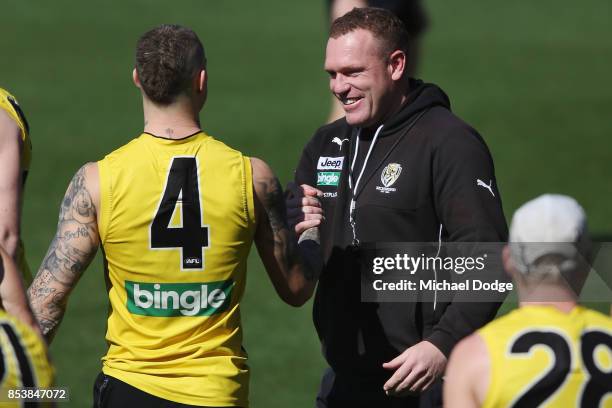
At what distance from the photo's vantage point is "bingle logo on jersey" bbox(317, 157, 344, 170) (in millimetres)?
5664

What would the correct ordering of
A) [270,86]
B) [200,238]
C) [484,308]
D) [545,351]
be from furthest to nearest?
[270,86], [484,308], [200,238], [545,351]

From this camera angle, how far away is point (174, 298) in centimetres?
477

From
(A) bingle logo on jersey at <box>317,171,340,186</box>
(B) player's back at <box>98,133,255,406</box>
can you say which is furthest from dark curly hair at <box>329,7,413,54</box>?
(B) player's back at <box>98,133,255,406</box>

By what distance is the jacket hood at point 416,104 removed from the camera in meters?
5.42

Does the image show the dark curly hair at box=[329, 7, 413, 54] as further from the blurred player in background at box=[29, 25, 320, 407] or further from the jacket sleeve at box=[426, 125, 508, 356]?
the blurred player in background at box=[29, 25, 320, 407]

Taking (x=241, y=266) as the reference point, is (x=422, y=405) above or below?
below

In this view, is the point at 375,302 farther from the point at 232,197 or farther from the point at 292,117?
the point at 292,117

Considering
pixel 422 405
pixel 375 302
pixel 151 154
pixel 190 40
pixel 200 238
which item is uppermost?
pixel 190 40

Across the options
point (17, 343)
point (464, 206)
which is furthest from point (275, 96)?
point (17, 343)

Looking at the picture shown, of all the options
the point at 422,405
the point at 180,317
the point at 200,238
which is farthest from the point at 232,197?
the point at 422,405

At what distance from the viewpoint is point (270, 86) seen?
80.8 ft

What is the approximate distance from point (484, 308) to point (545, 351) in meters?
→ 1.25

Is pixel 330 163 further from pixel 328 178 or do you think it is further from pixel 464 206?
pixel 464 206

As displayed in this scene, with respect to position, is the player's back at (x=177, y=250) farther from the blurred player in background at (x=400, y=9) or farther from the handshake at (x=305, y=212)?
the blurred player in background at (x=400, y=9)
